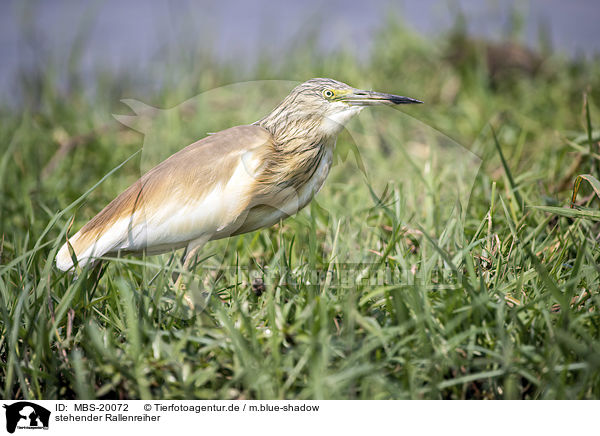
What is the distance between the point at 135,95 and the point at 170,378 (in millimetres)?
2506

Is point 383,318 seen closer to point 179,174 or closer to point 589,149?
point 179,174

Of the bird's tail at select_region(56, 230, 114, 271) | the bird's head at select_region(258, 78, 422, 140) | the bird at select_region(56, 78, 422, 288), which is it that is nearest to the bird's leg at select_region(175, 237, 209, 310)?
the bird at select_region(56, 78, 422, 288)

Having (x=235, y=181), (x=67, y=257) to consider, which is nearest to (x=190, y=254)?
(x=235, y=181)

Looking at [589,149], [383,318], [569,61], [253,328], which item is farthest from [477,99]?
[253,328]

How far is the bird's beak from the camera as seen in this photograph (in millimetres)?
1517

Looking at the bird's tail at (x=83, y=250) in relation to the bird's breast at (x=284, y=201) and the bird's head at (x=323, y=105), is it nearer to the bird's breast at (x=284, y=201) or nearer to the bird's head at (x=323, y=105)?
the bird's breast at (x=284, y=201)

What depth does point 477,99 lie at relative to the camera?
368 cm

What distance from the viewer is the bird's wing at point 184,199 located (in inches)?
61.1

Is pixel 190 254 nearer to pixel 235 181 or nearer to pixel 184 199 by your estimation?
pixel 184 199

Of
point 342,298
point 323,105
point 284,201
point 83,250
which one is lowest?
point 342,298
